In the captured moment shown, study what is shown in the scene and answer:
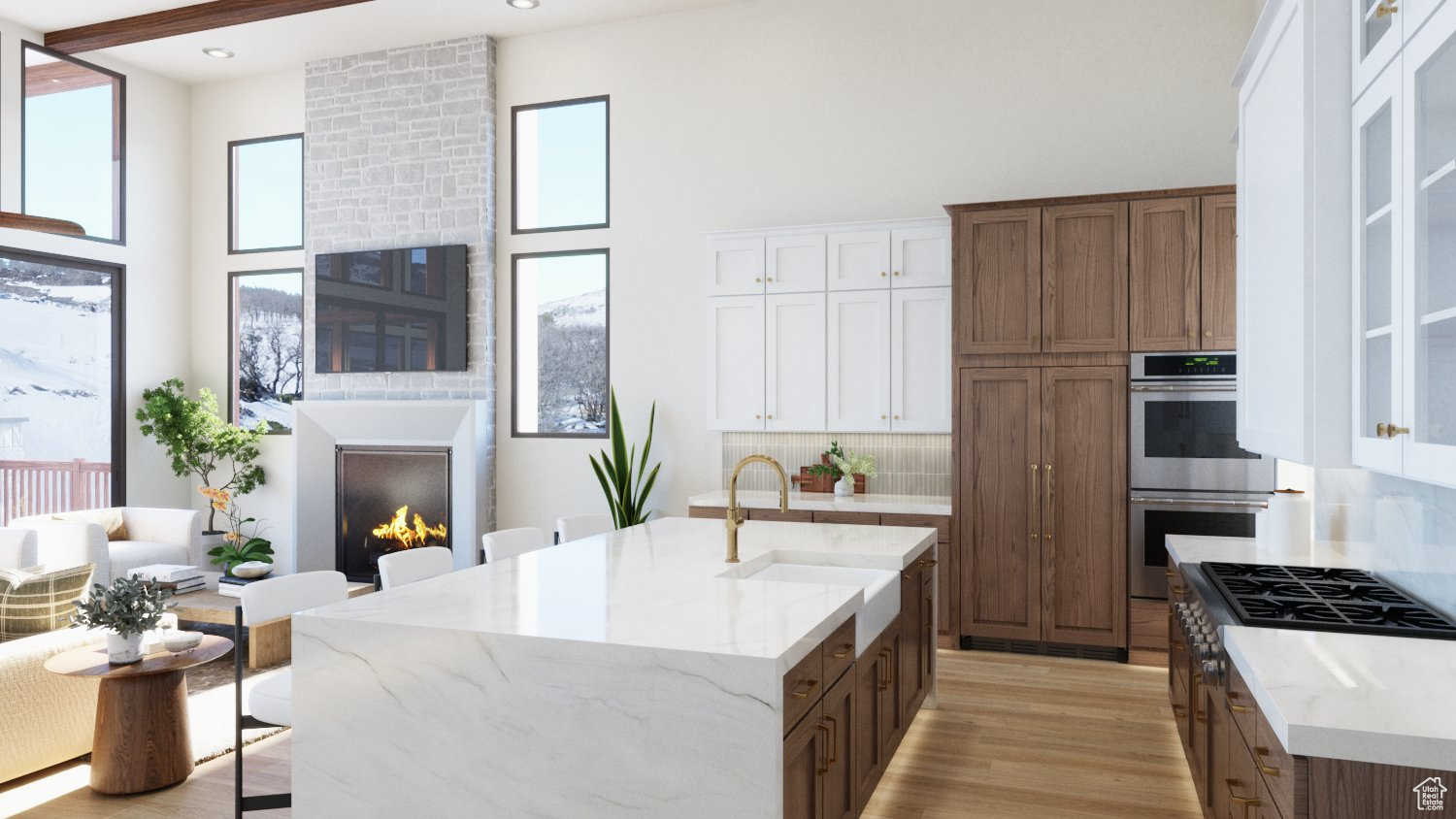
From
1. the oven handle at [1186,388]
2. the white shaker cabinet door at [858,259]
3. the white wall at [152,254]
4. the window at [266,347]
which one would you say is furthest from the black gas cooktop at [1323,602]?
the white wall at [152,254]

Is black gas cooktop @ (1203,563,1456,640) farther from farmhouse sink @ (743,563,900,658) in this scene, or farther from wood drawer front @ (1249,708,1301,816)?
farmhouse sink @ (743,563,900,658)

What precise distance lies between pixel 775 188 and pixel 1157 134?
2331 mm

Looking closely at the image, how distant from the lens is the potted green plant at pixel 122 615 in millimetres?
3416

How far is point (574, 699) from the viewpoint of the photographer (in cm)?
217

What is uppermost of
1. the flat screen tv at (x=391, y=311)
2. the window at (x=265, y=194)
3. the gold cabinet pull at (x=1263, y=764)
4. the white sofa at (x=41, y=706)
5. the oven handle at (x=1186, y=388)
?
the window at (x=265, y=194)

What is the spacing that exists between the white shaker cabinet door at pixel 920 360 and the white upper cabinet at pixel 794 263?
0.51 m

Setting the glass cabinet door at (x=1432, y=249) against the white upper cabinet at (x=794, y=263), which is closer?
the glass cabinet door at (x=1432, y=249)

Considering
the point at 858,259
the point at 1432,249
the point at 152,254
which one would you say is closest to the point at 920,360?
the point at 858,259

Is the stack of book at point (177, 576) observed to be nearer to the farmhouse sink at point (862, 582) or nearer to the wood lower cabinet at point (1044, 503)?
the farmhouse sink at point (862, 582)

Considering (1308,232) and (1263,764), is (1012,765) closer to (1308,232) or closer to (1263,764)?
(1263,764)

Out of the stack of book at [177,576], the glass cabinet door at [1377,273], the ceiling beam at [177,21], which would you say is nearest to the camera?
the glass cabinet door at [1377,273]

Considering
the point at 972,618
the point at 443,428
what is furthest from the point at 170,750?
the point at 972,618

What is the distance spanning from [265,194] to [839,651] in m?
7.12

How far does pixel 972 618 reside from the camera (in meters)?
5.32
